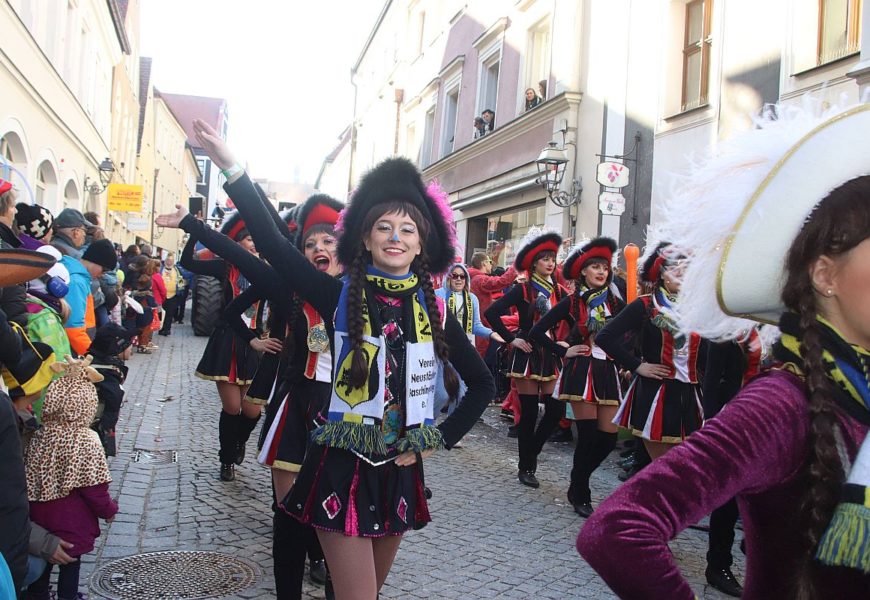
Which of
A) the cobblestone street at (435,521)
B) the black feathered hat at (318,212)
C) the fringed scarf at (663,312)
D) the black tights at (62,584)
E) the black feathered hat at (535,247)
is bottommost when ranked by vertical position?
the cobblestone street at (435,521)

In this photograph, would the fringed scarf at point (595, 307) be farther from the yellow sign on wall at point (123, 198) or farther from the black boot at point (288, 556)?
the yellow sign on wall at point (123, 198)

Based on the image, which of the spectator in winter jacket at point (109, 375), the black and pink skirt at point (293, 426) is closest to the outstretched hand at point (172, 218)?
the black and pink skirt at point (293, 426)

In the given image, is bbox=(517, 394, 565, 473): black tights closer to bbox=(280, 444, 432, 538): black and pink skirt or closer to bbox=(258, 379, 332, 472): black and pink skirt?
bbox=(258, 379, 332, 472): black and pink skirt

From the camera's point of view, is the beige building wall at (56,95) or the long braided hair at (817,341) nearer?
the long braided hair at (817,341)

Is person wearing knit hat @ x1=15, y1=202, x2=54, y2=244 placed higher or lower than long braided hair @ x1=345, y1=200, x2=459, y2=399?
higher

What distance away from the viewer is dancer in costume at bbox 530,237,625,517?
18.9 feet

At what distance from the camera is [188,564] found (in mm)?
4227

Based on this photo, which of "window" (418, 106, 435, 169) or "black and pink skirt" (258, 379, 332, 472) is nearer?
"black and pink skirt" (258, 379, 332, 472)

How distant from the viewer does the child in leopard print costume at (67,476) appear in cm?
336

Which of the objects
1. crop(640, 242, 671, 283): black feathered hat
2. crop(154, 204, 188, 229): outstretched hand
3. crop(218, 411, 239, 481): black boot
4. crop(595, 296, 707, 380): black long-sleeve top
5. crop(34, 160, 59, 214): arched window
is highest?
crop(34, 160, 59, 214): arched window

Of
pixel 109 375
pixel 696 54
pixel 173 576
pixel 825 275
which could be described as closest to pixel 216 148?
pixel 825 275

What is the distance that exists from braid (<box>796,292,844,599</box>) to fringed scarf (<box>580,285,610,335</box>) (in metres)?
4.72

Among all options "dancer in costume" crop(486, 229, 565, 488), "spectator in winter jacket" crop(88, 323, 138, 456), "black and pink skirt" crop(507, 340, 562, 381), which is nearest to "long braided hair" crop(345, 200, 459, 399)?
"spectator in winter jacket" crop(88, 323, 138, 456)

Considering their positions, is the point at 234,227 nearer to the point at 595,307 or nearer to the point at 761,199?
the point at 595,307
